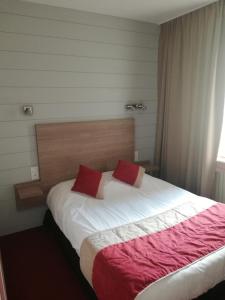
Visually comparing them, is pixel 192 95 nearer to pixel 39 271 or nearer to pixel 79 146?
pixel 79 146

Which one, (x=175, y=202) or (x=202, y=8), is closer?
(x=175, y=202)

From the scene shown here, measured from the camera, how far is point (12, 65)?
2416 mm

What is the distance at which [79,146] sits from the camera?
289cm

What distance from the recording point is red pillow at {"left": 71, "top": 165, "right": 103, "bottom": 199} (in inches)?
97.2


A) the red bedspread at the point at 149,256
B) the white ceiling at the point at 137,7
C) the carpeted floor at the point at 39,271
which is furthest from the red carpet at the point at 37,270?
the white ceiling at the point at 137,7

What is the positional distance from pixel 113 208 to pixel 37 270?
2.94 ft

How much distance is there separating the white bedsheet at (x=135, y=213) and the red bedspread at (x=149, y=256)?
5cm

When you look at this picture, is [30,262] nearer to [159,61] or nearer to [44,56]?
[44,56]

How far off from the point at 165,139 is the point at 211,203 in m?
1.28

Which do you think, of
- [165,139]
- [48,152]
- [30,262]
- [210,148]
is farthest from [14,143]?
[210,148]

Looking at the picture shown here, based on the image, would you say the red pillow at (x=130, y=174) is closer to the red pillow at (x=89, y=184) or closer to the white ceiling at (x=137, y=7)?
the red pillow at (x=89, y=184)

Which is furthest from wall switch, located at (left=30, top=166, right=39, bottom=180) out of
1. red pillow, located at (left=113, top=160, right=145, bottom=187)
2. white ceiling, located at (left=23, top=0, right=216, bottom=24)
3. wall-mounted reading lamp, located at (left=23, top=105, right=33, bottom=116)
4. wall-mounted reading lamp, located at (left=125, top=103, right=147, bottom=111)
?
white ceiling, located at (left=23, top=0, right=216, bottom=24)

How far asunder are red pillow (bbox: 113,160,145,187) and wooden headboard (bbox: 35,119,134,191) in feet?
1.02

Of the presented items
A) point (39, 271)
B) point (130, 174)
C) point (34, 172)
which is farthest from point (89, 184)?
point (39, 271)
